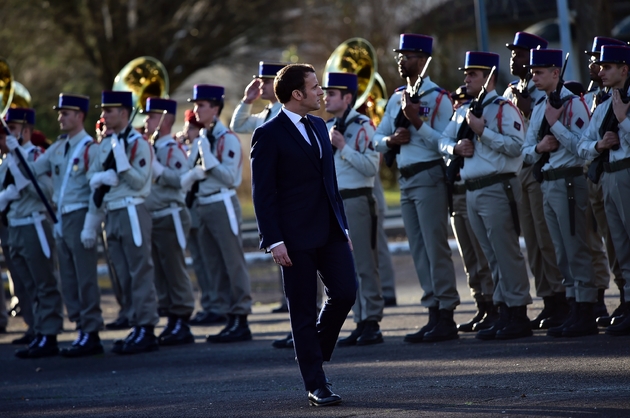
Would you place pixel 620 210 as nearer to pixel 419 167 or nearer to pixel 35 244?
pixel 419 167

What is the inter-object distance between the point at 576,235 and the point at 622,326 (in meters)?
0.84

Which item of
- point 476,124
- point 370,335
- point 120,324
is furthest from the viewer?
point 120,324

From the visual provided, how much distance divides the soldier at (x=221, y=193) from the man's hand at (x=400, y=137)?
6.97 ft

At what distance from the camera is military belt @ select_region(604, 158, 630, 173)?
8180mm

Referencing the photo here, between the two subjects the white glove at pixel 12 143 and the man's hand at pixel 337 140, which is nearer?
the man's hand at pixel 337 140

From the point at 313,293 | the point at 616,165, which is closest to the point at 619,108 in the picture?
the point at 616,165

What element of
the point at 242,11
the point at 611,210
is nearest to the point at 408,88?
the point at 611,210

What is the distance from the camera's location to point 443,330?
360 inches

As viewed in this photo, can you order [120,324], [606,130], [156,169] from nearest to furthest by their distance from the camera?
[606,130], [156,169], [120,324]

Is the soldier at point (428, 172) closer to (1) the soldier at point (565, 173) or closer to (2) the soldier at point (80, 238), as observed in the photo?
(1) the soldier at point (565, 173)

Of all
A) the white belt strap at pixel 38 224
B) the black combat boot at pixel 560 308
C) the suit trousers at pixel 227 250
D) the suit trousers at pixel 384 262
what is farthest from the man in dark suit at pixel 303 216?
the suit trousers at pixel 384 262

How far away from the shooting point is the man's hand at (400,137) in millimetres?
9109

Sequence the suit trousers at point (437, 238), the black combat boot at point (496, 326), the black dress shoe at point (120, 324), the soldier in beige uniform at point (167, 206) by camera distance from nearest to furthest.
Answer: the black combat boot at point (496, 326), the suit trousers at point (437, 238), the soldier in beige uniform at point (167, 206), the black dress shoe at point (120, 324)

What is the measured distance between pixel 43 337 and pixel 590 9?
41.9ft
